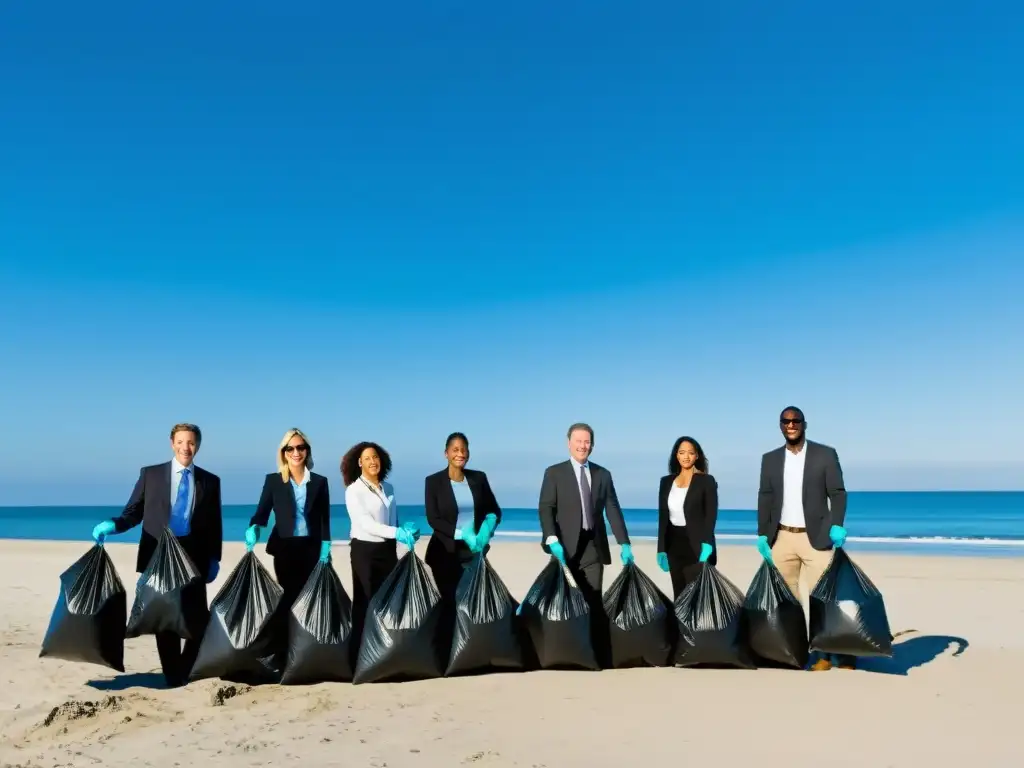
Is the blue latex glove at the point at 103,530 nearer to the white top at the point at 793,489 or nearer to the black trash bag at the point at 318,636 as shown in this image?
the black trash bag at the point at 318,636

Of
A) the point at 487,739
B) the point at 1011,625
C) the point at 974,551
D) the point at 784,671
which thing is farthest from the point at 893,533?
the point at 487,739

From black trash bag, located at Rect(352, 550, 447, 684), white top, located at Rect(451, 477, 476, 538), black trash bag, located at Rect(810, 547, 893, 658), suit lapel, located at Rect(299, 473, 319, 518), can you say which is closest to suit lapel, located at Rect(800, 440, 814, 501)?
black trash bag, located at Rect(810, 547, 893, 658)

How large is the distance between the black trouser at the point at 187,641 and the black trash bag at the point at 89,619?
0.22 meters

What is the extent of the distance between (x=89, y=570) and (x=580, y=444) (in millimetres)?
2722

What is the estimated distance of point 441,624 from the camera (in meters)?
4.38

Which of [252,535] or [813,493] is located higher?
[813,493]

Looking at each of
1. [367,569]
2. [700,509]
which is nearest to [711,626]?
[700,509]

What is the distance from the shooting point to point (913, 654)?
206 inches

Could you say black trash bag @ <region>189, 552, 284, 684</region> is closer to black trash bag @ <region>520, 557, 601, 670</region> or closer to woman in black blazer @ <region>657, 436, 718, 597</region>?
black trash bag @ <region>520, 557, 601, 670</region>

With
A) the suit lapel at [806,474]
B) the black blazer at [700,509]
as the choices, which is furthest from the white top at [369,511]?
the suit lapel at [806,474]

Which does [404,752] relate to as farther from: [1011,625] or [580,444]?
[1011,625]

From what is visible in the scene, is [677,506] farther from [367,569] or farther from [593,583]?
[367,569]

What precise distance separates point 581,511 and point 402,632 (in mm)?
1209

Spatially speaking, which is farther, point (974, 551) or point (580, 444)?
point (974, 551)
